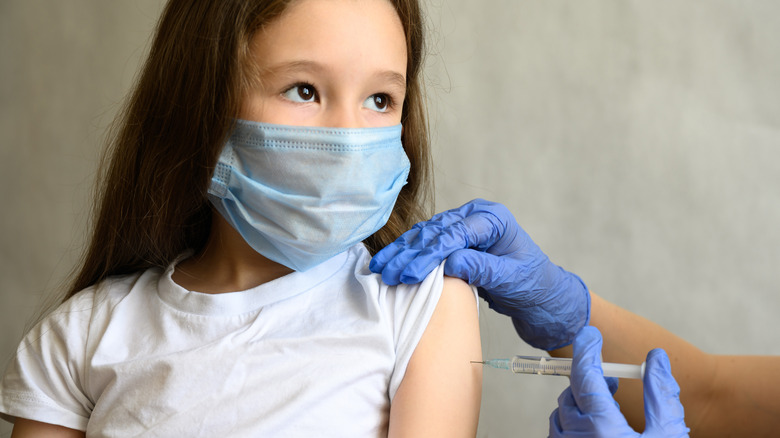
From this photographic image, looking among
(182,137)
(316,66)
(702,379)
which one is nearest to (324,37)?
(316,66)

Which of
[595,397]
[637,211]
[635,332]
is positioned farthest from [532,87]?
[595,397]

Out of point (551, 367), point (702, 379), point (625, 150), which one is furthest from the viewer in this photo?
point (625, 150)

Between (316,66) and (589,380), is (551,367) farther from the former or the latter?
(316,66)

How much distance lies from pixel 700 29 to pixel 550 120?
0.50 m

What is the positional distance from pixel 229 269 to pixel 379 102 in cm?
46

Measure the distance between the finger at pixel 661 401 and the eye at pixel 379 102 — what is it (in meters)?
0.67

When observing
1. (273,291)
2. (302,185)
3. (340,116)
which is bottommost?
(273,291)

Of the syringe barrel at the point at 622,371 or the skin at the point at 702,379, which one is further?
the skin at the point at 702,379

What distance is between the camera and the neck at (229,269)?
137 centimetres

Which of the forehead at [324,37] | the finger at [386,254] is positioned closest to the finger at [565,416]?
the finger at [386,254]

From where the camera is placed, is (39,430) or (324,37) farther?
(39,430)

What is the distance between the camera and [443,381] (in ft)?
3.87

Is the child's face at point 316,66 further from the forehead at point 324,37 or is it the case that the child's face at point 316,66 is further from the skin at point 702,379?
the skin at point 702,379

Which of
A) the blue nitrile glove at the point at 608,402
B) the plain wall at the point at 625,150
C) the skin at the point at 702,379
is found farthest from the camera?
the plain wall at the point at 625,150
